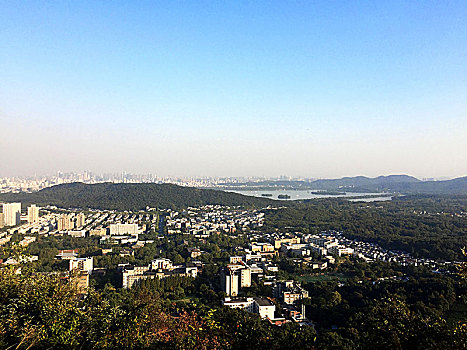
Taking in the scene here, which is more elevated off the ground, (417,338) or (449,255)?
(417,338)

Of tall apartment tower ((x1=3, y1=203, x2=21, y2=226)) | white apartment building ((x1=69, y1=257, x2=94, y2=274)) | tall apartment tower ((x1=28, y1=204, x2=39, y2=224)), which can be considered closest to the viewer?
white apartment building ((x1=69, y1=257, x2=94, y2=274))

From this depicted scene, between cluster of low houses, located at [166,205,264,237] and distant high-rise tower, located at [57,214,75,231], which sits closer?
distant high-rise tower, located at [57,214,75,231]

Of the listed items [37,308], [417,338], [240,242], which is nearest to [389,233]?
[240,242]

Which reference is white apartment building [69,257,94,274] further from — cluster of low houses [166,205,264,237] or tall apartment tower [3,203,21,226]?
tall apartment tower [3,203,21,226]

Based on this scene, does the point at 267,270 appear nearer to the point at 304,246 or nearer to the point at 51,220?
the point at 304,246

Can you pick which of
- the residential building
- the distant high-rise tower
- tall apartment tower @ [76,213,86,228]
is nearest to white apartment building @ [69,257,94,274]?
the residential building

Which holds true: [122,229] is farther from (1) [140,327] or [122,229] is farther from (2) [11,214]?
(1) [140,327]

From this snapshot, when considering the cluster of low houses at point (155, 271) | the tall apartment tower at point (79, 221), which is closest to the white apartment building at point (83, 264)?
the cluster of low houses at point (155, 271)
